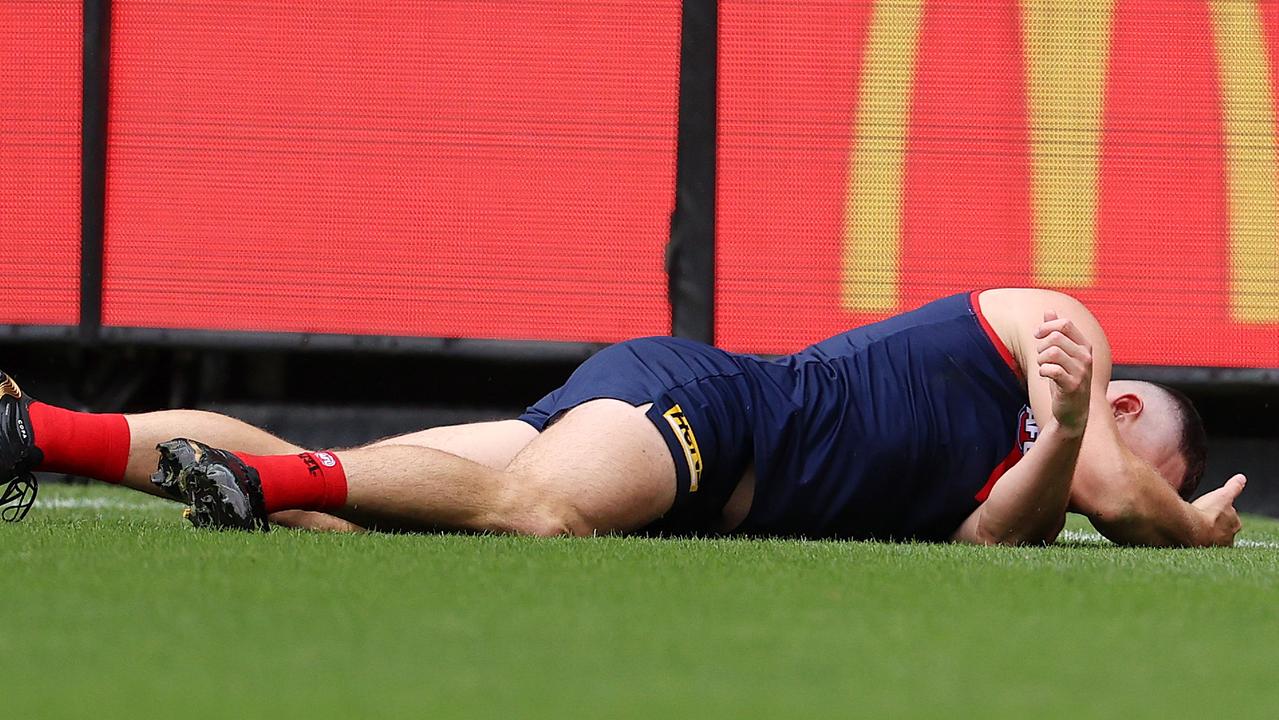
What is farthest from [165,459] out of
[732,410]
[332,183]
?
[332,183]

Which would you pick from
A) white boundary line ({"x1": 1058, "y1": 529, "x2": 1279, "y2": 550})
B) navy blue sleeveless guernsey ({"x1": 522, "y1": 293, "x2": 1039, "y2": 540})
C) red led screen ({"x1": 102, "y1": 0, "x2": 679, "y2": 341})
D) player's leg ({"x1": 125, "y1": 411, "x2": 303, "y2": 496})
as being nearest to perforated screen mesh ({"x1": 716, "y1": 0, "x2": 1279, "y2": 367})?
red led screen ({"x1": 102, "y1": 0, "x2": 679, "y2": 341})

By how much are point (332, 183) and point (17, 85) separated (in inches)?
35.2

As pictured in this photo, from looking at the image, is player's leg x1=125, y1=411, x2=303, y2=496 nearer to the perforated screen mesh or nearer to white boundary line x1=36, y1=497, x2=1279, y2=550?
white boundary line x1=36, y1=497, x2=1279, y2=550

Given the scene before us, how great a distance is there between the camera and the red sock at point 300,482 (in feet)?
8.14

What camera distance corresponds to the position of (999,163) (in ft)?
14.5

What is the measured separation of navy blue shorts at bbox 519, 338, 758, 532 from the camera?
9.02 feet

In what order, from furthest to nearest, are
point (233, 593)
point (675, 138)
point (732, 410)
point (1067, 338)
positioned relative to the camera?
point (675, 138) < point (732, 410) < point (1067, 338) < point (233, 593)

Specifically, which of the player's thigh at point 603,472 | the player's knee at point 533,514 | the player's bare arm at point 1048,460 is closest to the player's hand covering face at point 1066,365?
the player's bare arm at point 1048,460

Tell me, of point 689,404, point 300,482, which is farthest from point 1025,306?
point 300,482

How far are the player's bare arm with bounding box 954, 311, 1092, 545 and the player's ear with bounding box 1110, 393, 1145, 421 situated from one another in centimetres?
30

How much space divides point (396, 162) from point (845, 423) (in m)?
1.96

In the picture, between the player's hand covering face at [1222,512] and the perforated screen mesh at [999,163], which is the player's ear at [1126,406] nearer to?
the player's hand covering face at [1222,512]

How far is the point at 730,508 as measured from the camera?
2926 mm

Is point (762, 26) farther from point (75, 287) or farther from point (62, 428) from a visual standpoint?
point (62, 428)
